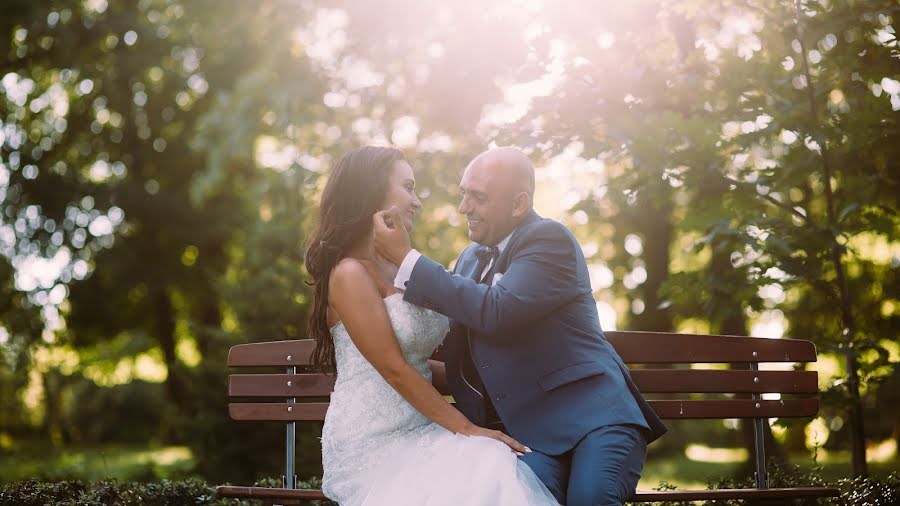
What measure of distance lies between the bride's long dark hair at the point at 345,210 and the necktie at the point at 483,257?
58cm

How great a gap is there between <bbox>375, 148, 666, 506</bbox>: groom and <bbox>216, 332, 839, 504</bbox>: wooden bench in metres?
0.95

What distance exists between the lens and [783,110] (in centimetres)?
623

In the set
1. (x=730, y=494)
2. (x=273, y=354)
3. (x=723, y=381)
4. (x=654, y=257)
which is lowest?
(x=730, y=494)

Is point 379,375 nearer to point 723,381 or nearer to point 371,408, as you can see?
point 371,408

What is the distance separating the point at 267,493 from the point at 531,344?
5.81 feet

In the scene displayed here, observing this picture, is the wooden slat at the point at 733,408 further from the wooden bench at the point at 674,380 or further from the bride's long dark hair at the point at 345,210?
the bride's long dark hair at the point at 345,210

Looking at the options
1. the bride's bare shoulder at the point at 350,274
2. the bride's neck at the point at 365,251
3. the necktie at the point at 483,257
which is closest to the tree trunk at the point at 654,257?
the necktie at the point at 483,257

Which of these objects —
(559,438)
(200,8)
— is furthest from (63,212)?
(559,438)

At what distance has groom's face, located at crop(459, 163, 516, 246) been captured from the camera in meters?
4.72

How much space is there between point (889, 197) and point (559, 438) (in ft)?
11.5

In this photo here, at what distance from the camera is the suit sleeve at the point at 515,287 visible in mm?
4203

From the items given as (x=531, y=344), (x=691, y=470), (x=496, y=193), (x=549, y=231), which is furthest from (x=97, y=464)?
(x=549, y=231)

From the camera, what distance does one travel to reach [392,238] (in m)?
4.28

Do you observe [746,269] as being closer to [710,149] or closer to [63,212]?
[710,149]
